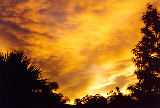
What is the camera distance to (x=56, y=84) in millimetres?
18672

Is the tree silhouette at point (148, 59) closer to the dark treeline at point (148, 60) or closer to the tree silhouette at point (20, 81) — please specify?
the dark treeline at point (148, 60)

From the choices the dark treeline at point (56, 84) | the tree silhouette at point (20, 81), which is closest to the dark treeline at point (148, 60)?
the dark treeline at point (56, 84)

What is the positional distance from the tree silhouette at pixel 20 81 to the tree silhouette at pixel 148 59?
9.82m

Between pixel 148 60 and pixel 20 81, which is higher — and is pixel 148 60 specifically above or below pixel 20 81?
above

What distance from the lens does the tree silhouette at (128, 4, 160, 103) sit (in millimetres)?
15750

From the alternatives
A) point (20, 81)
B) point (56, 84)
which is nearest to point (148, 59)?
point (56, 84)

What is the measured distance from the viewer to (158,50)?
52.3 feet

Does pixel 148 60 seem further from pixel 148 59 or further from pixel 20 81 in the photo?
pixel 20 81

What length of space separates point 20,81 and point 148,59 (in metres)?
12.0

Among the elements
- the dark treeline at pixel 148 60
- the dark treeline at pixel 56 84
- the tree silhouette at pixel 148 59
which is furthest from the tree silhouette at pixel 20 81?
the tree silhouette at pixel 148 59

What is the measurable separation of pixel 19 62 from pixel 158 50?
12271mm

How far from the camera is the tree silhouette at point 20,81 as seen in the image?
772cm

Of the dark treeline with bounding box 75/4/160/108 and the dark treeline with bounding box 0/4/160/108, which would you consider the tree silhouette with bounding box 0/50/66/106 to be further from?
the dark treeline with bounding box 75/4/160/108

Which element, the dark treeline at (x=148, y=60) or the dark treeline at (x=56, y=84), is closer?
the dark treeline at (x=56, y=84)
